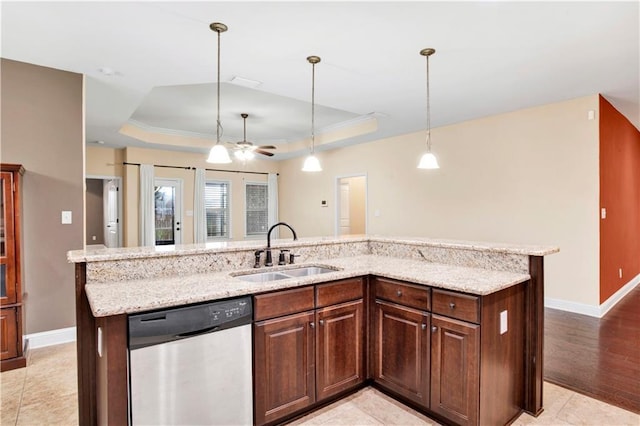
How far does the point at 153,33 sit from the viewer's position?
2.61 m

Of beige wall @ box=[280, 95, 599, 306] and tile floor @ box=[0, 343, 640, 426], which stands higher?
beige wall @ box=[280, 95, 599, 306]

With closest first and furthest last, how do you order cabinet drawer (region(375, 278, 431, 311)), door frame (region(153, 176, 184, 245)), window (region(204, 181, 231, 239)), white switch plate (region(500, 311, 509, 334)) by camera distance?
white switch plate (region(500, 311, 509, 334)) < cabinet drawer (region(375, 278, 431, 311)) < door frame (region(153, 176, 184, 245)) < window (region(204, 181, 231, 239))

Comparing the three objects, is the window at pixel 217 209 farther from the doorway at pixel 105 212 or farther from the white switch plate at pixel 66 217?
the white switch plate at pixel 66 217

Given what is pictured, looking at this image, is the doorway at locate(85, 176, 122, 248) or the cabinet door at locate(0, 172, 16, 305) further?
A: the doorway at locate(85, 176, 122, 248)

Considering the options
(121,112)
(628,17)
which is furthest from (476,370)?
(121,112)

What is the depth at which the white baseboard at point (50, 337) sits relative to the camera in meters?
3.30

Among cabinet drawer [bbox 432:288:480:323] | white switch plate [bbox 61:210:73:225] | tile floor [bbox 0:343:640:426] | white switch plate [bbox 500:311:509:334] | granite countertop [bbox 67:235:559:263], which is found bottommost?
tile floor [bbox 0:343:640:426]

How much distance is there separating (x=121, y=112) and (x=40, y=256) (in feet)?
7.25

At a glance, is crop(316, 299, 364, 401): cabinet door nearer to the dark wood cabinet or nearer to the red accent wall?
the dark wood cabinet

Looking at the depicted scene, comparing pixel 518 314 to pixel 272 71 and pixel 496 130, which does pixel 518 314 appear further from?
pixel 496 130

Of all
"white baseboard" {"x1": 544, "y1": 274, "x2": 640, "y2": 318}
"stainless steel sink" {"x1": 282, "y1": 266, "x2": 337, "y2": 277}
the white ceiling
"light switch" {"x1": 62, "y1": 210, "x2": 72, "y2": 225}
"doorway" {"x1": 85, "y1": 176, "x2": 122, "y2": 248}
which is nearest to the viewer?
the white ceiling

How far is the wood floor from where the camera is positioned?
96.3 inches

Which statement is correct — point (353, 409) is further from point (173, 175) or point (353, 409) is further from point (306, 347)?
point (173, 175)

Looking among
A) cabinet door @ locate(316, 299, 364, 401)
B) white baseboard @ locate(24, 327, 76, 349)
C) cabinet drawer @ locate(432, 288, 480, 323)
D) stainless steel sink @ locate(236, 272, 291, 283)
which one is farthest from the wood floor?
white baseboard @ locate(24, 327, 76, 349)
